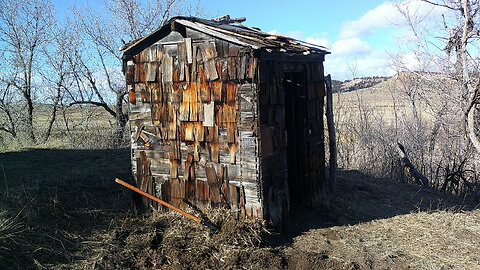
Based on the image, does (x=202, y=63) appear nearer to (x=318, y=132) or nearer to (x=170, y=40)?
(x=170, y=40)

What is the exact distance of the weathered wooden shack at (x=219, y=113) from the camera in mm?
5266

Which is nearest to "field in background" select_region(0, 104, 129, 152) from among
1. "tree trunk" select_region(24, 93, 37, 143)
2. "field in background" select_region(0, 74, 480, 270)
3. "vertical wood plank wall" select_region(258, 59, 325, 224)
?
"tree trunk" select_region(24, 93, 37, 143)

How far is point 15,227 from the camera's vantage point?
5055 mm

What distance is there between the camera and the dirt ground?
4.84 meters

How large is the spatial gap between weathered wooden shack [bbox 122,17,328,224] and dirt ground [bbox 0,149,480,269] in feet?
1.46

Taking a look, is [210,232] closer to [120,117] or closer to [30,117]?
[120,117]

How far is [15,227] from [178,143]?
2326 millimetres

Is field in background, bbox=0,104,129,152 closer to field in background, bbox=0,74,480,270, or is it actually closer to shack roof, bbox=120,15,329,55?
field in background, bbox=0,74,480,270

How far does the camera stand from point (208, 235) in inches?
205

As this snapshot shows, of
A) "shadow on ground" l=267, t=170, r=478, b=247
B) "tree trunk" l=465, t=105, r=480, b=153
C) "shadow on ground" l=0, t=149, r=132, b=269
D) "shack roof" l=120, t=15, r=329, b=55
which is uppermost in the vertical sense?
"shack roof" l=120, t=15, r=329, b=55

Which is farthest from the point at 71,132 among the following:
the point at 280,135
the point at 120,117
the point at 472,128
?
the point at 472,128

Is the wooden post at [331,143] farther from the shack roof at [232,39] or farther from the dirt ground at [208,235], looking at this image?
the shack roof at [232,39]

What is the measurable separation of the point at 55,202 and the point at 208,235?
8.07 feet

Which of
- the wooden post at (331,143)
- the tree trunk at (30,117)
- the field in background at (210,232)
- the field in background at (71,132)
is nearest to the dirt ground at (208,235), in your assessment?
the field in background at (210,232)
